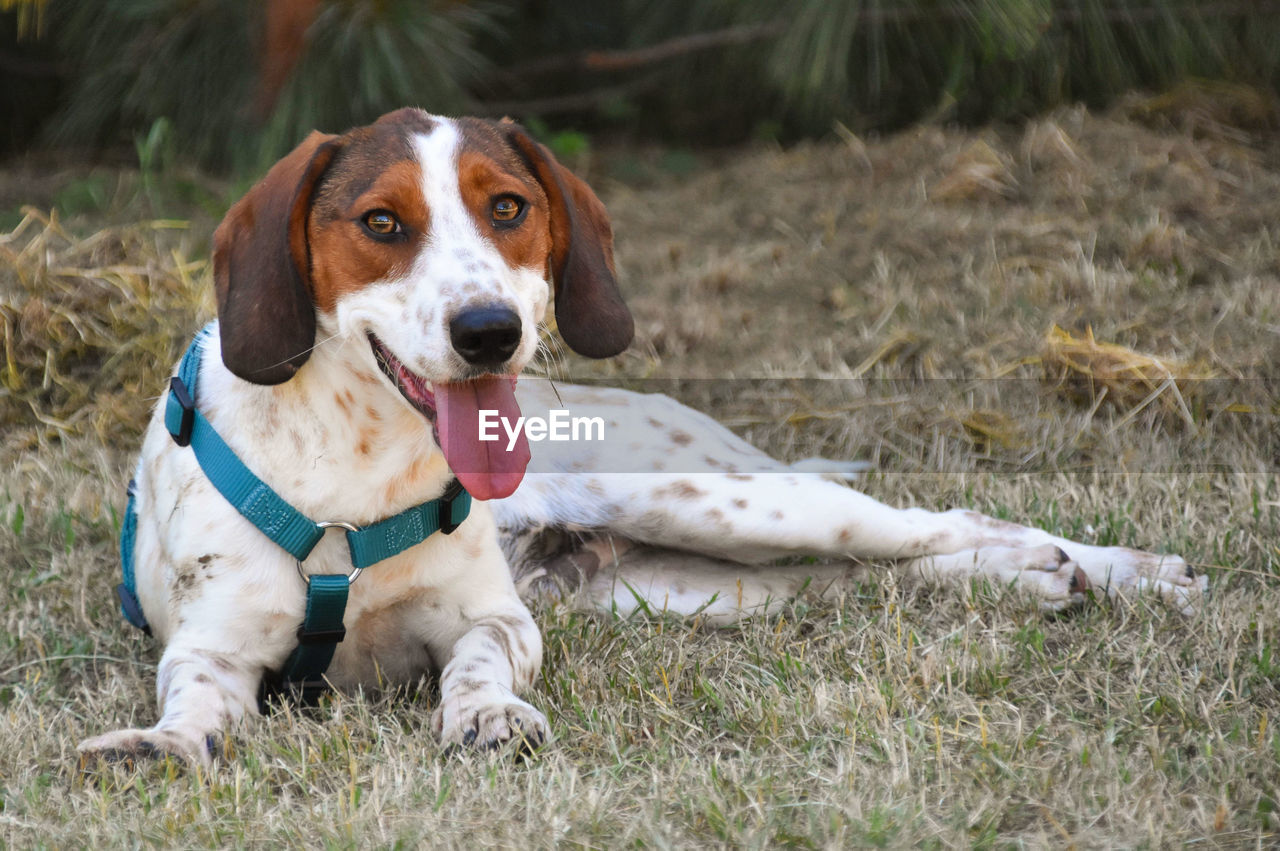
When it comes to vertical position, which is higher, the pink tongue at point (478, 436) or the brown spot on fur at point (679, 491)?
the pink tongue at point (478, 436)

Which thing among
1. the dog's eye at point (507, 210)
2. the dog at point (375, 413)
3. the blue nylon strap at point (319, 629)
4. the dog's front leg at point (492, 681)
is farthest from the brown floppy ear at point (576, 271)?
the blue nylon strap at point (319, 629)

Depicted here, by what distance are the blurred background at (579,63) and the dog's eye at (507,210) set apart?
10.9ft


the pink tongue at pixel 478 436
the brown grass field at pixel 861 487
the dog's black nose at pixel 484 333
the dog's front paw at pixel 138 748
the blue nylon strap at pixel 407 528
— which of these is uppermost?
the dog's black nose at pixel 484 333

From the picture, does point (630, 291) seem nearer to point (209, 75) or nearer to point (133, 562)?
point (209, 75)

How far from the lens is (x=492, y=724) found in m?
2.47

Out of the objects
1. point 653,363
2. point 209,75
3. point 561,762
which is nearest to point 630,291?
point 653,363

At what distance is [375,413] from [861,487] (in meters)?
1.94

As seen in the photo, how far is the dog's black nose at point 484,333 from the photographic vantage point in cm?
234

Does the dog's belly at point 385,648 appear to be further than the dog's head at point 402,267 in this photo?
Yes

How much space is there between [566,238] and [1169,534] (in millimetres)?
1841

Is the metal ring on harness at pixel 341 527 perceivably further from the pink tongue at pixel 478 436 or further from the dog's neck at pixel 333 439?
the pink tongue at pixel 478 436

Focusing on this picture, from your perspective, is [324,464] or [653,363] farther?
[653,363]

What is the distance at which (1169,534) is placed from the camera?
3.54 m

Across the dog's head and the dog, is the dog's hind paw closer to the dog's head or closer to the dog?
the dog
